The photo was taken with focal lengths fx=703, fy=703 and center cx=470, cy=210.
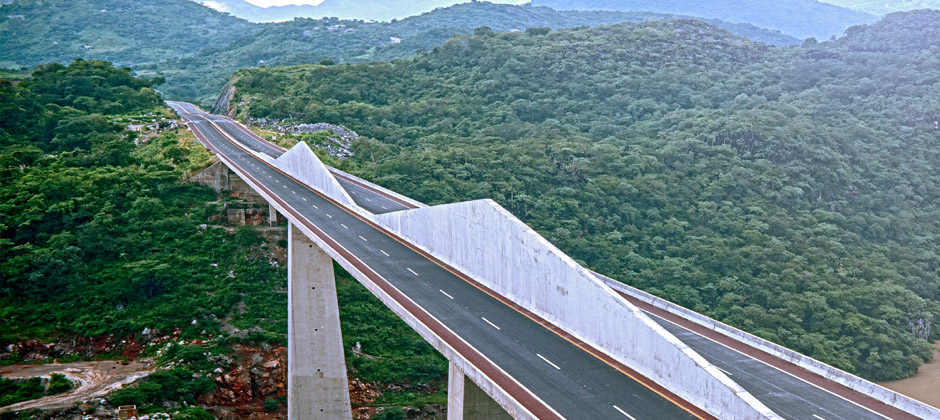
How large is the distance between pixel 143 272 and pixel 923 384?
45.0 meters

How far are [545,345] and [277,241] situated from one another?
32079 mm

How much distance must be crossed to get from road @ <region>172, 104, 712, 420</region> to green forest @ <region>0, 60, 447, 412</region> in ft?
35.6

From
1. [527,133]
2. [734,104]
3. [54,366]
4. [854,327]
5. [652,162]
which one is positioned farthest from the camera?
[734,104]

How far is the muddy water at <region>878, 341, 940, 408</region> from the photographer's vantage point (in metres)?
38.1

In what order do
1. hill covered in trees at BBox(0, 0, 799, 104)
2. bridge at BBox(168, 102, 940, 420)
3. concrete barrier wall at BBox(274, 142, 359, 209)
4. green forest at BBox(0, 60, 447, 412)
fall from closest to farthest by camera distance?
bridge at BBox(168, 102, 940, 420) → green forest at BBox(0, 60, 447, 412) → concrete barrier wall at BBox(274, 142, 359, 209) → hill covered in trees at BBox(0, 0, 799, 104)

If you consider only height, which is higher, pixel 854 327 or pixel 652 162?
pixel 652 162

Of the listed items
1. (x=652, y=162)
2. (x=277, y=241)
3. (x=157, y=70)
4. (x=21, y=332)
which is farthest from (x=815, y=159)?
(x=157, y=70)

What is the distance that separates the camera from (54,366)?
113 ft

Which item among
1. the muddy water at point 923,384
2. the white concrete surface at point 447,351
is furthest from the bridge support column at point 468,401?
the muddy water at point 923,384

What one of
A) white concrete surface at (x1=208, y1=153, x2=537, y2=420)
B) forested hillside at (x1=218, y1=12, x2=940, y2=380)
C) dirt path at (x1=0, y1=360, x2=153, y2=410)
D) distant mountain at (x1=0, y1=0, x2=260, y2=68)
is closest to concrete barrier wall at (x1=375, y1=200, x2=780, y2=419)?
white concrete surface at (x1=208, y1=153, x2=537, y2=420)

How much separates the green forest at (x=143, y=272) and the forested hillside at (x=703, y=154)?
14.8 metres

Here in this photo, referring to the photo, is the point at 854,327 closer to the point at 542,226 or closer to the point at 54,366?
the point at 542,226

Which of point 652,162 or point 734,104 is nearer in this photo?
point 652,162

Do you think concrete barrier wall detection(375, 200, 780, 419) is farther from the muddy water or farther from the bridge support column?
the muddy water
